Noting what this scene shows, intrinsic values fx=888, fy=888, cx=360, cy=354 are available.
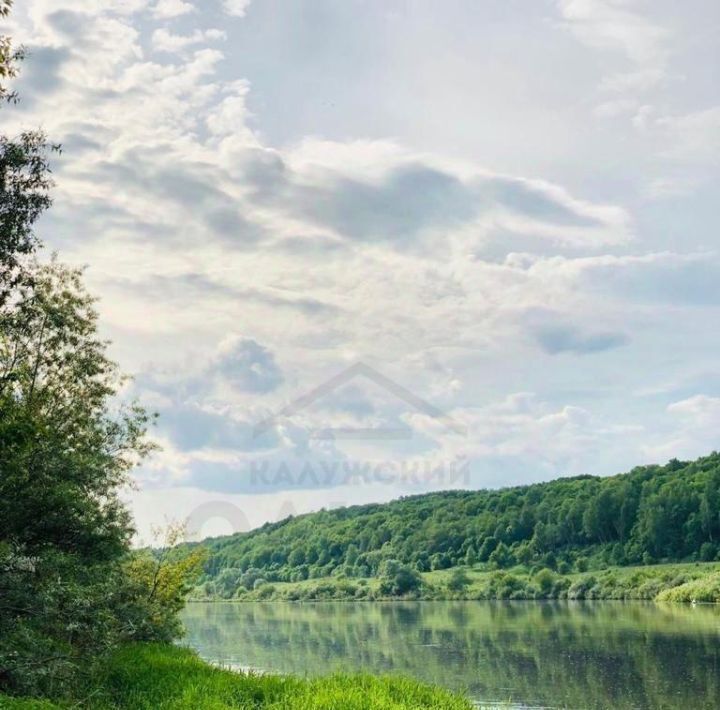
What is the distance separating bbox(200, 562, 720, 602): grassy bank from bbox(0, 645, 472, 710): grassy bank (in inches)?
3552

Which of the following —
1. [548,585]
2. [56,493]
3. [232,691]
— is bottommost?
[548,585]

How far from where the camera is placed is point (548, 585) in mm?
147875

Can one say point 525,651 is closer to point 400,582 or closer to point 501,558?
point 400,582

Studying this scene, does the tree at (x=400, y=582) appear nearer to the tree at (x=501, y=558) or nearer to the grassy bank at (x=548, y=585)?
the grassy bank at (x=548, y=585)

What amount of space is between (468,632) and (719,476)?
4016 inches

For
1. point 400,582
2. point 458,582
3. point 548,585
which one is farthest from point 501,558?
point 548,585

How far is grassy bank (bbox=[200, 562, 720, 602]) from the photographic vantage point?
393ft

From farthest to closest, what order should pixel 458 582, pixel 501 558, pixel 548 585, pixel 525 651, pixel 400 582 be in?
pixel 501 558 → pixel 400 582 → pixel 458 582 → pixel 548 585 → pixel 525 651

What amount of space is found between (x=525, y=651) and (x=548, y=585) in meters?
89.4

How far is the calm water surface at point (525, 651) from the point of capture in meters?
43.8

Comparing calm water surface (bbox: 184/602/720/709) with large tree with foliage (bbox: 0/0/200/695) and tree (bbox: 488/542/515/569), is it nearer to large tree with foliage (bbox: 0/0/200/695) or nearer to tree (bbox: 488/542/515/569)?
large tree with foliage (bbox: 0/0/200/695)

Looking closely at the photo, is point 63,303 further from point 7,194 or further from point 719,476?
point 719,476

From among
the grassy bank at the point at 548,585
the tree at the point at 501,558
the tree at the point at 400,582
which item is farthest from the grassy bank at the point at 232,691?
the tree at the point at 501,558

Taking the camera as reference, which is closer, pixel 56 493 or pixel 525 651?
pixel 56 493
